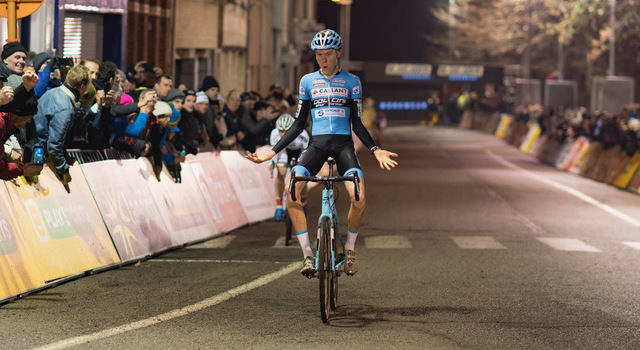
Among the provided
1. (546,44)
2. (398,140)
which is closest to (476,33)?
(546,44)

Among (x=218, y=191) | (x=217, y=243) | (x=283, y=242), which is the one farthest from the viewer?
(x=218, y=191)

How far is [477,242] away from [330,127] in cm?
584

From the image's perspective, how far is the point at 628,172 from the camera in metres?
26.1

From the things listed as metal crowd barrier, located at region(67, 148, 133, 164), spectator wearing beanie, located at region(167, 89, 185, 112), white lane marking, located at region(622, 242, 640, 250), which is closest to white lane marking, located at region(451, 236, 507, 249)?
white lane marking, located at region(622, 242, 640, 250)

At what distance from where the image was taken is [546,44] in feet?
251

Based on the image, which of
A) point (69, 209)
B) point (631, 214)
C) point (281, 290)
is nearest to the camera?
point (281, 290)

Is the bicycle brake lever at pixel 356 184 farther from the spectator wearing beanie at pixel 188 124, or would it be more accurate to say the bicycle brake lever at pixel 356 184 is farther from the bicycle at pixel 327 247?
the spectator wearing beanie at pixel 188 124

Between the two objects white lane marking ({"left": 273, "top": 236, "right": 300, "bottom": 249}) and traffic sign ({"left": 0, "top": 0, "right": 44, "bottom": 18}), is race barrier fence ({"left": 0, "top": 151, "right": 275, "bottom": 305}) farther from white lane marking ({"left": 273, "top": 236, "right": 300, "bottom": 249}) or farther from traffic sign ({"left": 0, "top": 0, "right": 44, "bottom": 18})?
traffic sign ({"left": 0, "top": 0, "right": 44, "bottom": 18})

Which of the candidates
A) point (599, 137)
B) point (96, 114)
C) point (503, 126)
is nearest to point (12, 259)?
point (96, 114)

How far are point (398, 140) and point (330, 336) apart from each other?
4722cm

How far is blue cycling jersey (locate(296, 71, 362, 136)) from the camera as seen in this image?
9.96m

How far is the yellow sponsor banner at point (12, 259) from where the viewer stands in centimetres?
991

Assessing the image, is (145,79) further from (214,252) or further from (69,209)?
(69,209)

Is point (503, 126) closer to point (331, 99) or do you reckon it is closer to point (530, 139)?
point (530, 139)
